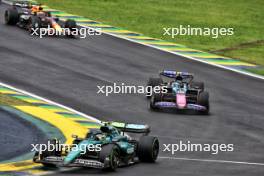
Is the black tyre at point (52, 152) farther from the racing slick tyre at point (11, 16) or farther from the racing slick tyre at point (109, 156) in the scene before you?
the racing slick tyre at point (11, 16)

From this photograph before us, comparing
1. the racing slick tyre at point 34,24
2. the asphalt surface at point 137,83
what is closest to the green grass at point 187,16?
the asphalt surface at point 137,83

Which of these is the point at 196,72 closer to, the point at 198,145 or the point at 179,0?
the point at 198,145

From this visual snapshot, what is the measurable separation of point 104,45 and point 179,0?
14.8m

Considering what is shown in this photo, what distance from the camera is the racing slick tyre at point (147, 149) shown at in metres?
23.5

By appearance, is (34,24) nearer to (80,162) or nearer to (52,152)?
(52,152)

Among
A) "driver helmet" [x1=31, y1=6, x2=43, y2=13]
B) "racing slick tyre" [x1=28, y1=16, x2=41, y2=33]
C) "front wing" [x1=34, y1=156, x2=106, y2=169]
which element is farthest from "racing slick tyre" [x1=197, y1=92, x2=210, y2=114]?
"driver helmet" [x1=31, y1=6, x2=43, y2=13]

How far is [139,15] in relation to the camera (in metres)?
51.4

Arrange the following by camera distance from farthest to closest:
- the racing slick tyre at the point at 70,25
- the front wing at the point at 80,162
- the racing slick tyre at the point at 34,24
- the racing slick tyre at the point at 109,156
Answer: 1. the racing slick tyre at the point at 70,25
2. the racing slick tyre at the point at 34,24
3. the racing slick tyre at the point at 109,156
4. the front wing at the point at 80,162

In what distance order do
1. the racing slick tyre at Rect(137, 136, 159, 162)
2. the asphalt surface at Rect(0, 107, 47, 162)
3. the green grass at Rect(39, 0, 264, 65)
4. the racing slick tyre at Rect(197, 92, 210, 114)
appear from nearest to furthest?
1. the racing slick tyre at Rect(137, 136, 159, 162)
2. the asphalt surface at Rect(0, 107, 47, 162)
3. the racing slick tyre at Rect(197, 92, 210, 114)
4. the green grass at Rect(39, 0, 264, 65)

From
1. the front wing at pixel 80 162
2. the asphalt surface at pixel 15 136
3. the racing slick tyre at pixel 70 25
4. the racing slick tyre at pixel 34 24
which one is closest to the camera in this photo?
the front wing at pixel 80 162

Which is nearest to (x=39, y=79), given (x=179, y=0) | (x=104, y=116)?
(x=104, y=116)

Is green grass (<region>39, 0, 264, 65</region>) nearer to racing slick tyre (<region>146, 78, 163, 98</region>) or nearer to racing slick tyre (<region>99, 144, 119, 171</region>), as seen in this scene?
racing slick tyre (<region>146, 78, 163, 98</region>)

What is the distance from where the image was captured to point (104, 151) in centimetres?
2208

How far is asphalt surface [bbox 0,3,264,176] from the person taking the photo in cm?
2514
